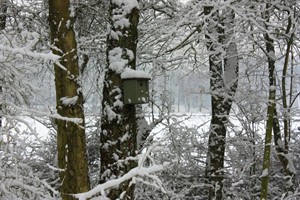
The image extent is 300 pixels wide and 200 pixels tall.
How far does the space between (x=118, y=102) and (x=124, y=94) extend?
0.30 ft

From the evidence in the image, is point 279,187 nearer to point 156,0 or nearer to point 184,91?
point 184,91

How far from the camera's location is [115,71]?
3703 millimetres

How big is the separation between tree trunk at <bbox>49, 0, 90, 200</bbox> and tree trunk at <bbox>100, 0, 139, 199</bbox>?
471 millimetres

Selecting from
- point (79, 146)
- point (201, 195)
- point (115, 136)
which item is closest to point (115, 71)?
point (115, 136)

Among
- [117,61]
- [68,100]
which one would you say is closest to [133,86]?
[117,61]

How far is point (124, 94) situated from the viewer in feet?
12.1

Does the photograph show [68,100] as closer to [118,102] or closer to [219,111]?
[118,102]

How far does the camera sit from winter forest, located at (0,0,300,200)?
2.72 m

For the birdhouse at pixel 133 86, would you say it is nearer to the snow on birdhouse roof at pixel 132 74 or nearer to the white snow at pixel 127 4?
the snow on birdhouse roof at pixel 132 74

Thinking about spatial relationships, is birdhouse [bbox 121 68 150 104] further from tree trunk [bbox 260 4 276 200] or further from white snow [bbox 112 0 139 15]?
tree trunk [bbox 260 4 276 200]

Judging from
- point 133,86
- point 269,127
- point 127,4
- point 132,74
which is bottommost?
point 269,127

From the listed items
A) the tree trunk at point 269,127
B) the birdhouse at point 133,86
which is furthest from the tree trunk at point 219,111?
the birdhouse at point 133,86

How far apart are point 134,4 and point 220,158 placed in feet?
10.0

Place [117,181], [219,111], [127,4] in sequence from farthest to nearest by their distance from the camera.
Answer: [219,111], [127,4], [117,181]
